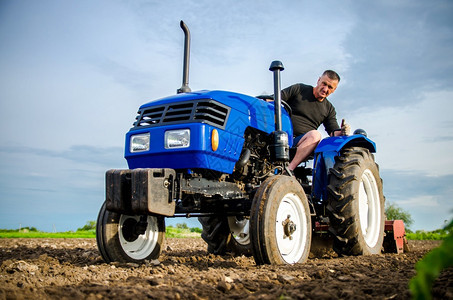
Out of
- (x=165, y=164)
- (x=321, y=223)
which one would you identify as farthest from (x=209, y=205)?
(x=321, y=223)

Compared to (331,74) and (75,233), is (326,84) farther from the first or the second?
(75,233)

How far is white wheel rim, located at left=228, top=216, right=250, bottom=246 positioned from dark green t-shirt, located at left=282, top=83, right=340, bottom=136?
1.46 metres

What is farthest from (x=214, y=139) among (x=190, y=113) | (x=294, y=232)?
(x=294, y=232)

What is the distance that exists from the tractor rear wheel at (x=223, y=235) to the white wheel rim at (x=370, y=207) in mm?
1634

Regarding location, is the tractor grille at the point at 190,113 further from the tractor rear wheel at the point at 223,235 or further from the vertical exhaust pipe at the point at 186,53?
the tractor rear wheel at the point at 223,235

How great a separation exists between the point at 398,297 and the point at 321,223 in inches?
109

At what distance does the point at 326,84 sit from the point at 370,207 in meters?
1.84

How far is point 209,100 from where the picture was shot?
13.2 feet

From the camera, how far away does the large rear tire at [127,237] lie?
4230mm

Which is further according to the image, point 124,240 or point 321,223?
point 321,223

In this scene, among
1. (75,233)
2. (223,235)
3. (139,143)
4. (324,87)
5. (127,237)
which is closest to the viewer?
(139,143)

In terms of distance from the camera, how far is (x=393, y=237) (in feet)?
19.7

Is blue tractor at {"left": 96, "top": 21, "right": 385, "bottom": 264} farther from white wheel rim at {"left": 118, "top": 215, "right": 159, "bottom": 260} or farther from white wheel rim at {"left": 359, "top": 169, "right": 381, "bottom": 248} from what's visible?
white wheel rim at {"left": 359, "top": 169, "right": 381, "bottom": 248}

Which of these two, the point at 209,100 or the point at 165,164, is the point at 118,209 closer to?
the point at 165,164
